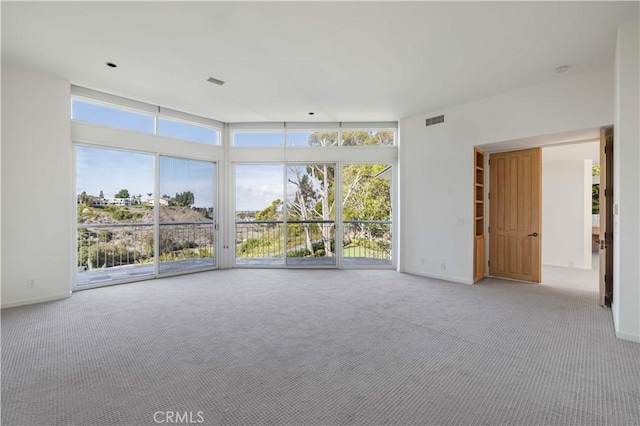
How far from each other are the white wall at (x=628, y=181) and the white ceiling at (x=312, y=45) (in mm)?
348

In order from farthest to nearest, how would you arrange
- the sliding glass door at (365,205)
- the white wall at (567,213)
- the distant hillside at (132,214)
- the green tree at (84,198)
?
the white wall at (567,213)
the sliding glass door at (365,205)
the distant hillside at (132,214)
the green tree at (84,198)

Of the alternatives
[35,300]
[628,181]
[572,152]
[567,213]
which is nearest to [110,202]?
[35,300]

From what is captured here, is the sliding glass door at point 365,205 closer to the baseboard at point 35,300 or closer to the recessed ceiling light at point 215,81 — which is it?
the recessed ceiling light at point 215,81

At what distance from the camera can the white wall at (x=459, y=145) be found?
13.3ft

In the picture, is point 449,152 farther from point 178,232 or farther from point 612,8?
point 178,232

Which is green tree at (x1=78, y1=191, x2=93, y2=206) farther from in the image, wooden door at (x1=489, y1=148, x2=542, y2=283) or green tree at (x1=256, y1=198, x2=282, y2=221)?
wooden door at (x1=489, y1=148, x2=542, y2=283)

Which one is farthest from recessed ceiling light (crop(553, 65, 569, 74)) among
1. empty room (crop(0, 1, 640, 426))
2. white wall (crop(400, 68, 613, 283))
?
white wall (crop(400, 68, 613, 283))

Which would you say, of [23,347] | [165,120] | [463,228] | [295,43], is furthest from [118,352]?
[463,228]

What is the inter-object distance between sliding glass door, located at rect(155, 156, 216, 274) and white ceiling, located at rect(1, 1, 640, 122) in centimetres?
160

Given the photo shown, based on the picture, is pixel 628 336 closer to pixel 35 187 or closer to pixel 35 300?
pixel 35 300

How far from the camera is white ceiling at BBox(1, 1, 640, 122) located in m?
2.79

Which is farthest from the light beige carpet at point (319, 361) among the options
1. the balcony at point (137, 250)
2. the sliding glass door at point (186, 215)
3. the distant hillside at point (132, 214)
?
the sliding glass door at point (186, 215)

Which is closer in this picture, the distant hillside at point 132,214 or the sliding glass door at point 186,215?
the distant hillside at point 132,214

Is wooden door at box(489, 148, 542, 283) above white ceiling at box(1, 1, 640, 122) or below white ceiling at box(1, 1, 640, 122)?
below
